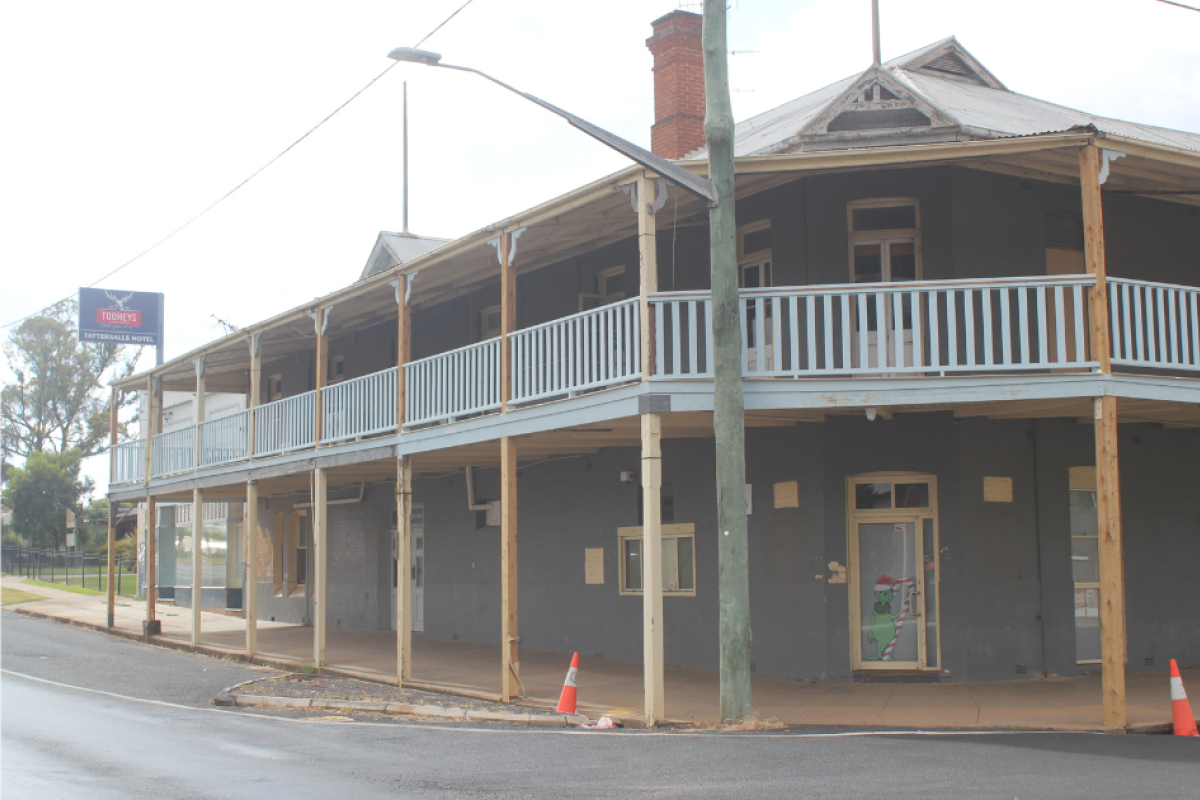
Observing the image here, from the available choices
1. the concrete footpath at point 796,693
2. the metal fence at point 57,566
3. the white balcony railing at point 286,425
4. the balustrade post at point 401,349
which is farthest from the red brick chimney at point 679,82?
the metal fence at point 57,566

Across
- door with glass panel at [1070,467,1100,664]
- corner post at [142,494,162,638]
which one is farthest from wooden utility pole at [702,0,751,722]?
corner post at [142,494,162,638]

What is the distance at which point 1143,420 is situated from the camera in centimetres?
1453

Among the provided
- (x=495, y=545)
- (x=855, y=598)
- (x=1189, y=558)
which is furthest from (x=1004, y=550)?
(x=495, y=545)

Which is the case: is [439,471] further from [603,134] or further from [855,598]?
[603,134]

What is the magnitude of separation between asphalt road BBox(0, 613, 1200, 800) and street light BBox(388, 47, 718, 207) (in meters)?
5.34

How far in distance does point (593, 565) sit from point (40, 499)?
43.8 meters

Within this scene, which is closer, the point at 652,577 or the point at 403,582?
the point at 652,577

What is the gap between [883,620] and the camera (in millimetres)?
13773

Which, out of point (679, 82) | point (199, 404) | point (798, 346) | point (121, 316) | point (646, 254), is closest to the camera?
point (646, 254)

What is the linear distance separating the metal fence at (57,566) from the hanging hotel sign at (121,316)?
13478mm

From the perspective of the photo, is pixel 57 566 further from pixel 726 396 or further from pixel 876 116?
pixel 726 396

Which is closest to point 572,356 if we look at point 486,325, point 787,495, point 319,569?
point 787,495

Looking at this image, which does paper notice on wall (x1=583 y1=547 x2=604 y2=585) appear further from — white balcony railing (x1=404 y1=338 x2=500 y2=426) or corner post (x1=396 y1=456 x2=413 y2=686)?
white balcony railing (x1=404 y1=338 x2=500 y2=426)

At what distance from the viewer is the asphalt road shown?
7.66 meters
